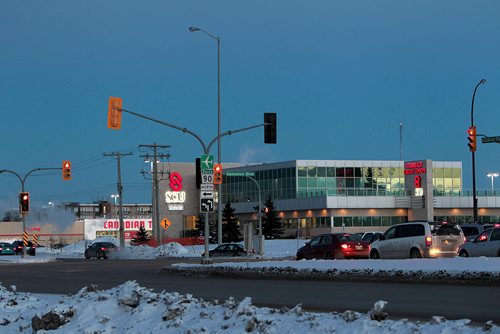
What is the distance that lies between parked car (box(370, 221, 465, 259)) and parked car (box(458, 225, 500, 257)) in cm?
39

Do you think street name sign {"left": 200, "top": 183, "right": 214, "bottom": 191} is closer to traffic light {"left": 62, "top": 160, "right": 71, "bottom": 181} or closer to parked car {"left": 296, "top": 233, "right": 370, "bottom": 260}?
parked car {"left": 296, "top": 233, "right": 370, "bottom": 260}

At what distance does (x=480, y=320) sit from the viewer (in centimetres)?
1259

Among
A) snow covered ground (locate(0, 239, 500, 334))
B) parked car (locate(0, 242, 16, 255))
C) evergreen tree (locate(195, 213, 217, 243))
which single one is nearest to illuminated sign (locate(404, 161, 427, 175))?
evergreen tree (locate(195, 213, 217, 243))

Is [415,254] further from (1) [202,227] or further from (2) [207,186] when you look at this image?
(1) [202,227]

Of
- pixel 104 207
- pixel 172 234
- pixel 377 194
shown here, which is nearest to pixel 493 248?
pixel 104 207

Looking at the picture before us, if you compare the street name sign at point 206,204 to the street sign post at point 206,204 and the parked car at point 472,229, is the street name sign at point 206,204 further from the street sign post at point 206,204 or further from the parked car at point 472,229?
the parked car at point 472,229

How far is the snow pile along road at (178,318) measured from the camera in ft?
33.0

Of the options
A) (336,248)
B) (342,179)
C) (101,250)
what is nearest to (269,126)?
(336,248)

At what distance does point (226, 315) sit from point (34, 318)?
3517 millimetres

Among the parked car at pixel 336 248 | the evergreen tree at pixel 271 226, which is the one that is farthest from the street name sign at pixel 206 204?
the evergreen tree at pixel 271 226

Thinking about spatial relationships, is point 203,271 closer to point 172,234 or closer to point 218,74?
point 218,74

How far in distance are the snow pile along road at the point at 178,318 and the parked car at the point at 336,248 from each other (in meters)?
21.9

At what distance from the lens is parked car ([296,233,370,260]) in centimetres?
3581

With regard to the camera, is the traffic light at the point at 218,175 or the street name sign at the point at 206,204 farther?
the traffic light at the point at 218,175
